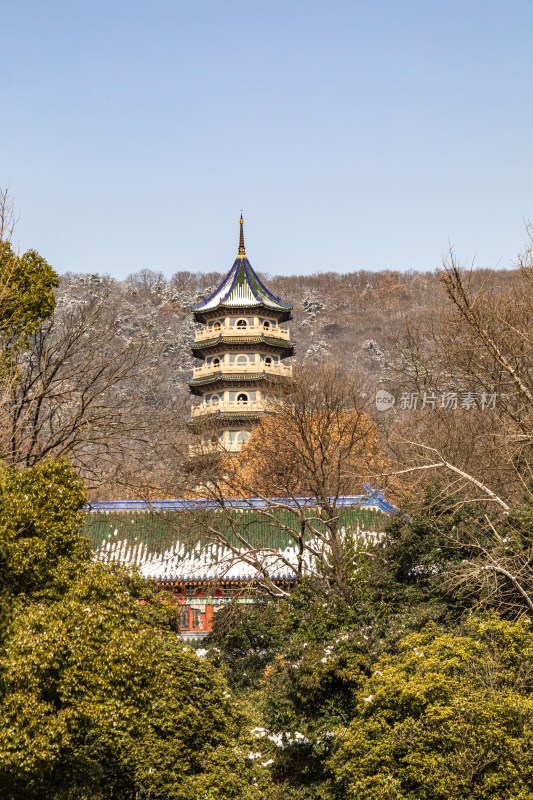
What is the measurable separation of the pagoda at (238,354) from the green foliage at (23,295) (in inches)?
656

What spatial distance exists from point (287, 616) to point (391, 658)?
7.73ft

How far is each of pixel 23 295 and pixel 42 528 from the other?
481 centimetres

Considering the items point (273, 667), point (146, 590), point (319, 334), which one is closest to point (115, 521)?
point (273, 667)

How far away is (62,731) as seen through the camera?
6.48 m

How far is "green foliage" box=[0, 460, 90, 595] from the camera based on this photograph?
23.9 feet

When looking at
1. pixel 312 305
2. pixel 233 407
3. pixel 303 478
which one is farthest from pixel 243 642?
pixel 312 305

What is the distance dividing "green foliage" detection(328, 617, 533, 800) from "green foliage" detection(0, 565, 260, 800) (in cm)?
133

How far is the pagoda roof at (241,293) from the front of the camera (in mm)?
30272

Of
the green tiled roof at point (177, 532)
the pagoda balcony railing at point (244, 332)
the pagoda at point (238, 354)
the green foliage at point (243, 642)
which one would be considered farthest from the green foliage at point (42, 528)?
the pagoda balcony railing at point (244, 332)

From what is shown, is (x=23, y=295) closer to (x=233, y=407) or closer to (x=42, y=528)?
(x=42, y=528)

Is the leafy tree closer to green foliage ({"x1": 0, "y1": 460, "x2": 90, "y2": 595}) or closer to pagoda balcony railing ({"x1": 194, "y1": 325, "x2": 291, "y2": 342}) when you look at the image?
green foliage ({"x1": 0, "y1": 460, "x2": 90, "y2": 595})

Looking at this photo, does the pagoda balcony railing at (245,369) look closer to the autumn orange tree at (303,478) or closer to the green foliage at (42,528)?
the autumn orange tree at (303,478)

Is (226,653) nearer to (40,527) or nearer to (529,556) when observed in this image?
(529,556)

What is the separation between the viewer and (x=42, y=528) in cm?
758
